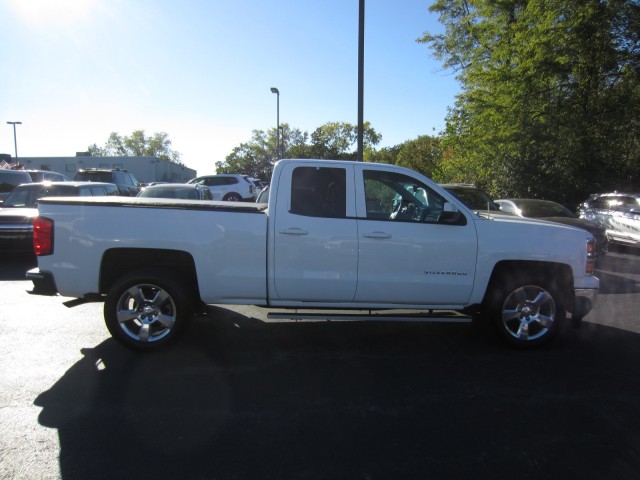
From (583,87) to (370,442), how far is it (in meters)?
19.0

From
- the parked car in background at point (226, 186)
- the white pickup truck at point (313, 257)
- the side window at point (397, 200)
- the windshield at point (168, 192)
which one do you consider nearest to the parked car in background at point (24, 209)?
the windshield at point (168, 192)

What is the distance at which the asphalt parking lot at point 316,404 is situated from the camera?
304cm

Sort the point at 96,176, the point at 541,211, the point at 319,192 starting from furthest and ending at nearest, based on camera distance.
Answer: the point at 96,176 → the point at 541,211 → the point at 319,192

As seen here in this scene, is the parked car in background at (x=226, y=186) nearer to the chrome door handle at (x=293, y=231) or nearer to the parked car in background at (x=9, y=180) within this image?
the parked car in background at (x=9, y=180)

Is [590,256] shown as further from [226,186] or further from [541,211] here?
[226,186]

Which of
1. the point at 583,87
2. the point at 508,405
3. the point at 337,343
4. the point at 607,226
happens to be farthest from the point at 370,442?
the point at 583,87

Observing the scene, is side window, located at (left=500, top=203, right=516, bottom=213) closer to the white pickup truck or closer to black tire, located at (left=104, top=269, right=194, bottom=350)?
the white pickup truck

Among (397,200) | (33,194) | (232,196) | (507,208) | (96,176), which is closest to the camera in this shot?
(397,200)

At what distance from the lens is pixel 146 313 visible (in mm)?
4859

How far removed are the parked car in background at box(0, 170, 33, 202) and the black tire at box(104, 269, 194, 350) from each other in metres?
11.8

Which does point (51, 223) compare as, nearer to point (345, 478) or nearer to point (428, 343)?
point (345, 478)

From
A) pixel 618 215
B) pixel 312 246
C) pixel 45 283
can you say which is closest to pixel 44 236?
pixel 45 283

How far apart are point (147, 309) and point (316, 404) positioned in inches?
82.7

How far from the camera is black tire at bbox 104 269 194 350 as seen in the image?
475cm
